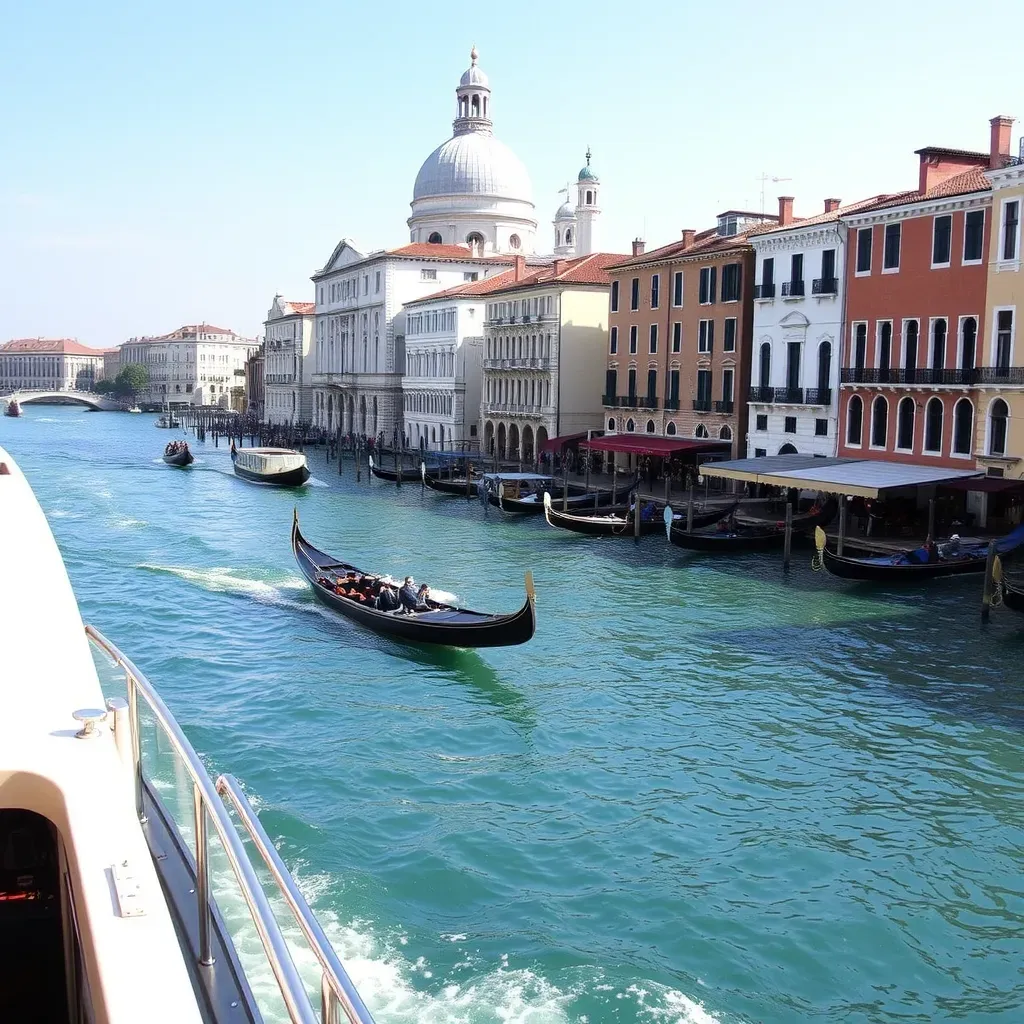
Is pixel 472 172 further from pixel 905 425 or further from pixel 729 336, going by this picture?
pixel 905 425

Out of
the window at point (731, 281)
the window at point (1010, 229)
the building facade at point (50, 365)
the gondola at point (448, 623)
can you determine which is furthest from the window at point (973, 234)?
the building facade at point (50, 365)

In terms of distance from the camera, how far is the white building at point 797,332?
79.7ft

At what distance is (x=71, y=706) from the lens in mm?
2973

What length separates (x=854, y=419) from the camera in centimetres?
2373

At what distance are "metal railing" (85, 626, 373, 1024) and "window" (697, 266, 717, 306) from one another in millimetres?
26857

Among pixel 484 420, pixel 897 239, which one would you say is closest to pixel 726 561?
pixel 897 239

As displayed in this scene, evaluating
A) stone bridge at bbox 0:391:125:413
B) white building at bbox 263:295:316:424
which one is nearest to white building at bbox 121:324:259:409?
stone bridge at bbox 0:391:125:413

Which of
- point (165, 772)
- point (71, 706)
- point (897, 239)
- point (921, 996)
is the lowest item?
point (921, 996)

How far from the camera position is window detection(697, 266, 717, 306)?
28984 millimetres

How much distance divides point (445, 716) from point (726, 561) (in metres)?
10.7

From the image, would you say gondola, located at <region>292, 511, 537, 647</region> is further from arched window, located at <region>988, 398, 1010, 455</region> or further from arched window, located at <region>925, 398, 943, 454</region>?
arched window, located at <region>925, 398, 943, 454</region>

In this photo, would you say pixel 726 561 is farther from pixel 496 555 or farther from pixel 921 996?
pixel 921 996

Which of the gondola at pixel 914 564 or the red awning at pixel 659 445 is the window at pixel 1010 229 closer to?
the gondola at pixel 914 564

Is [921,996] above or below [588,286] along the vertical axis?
below
